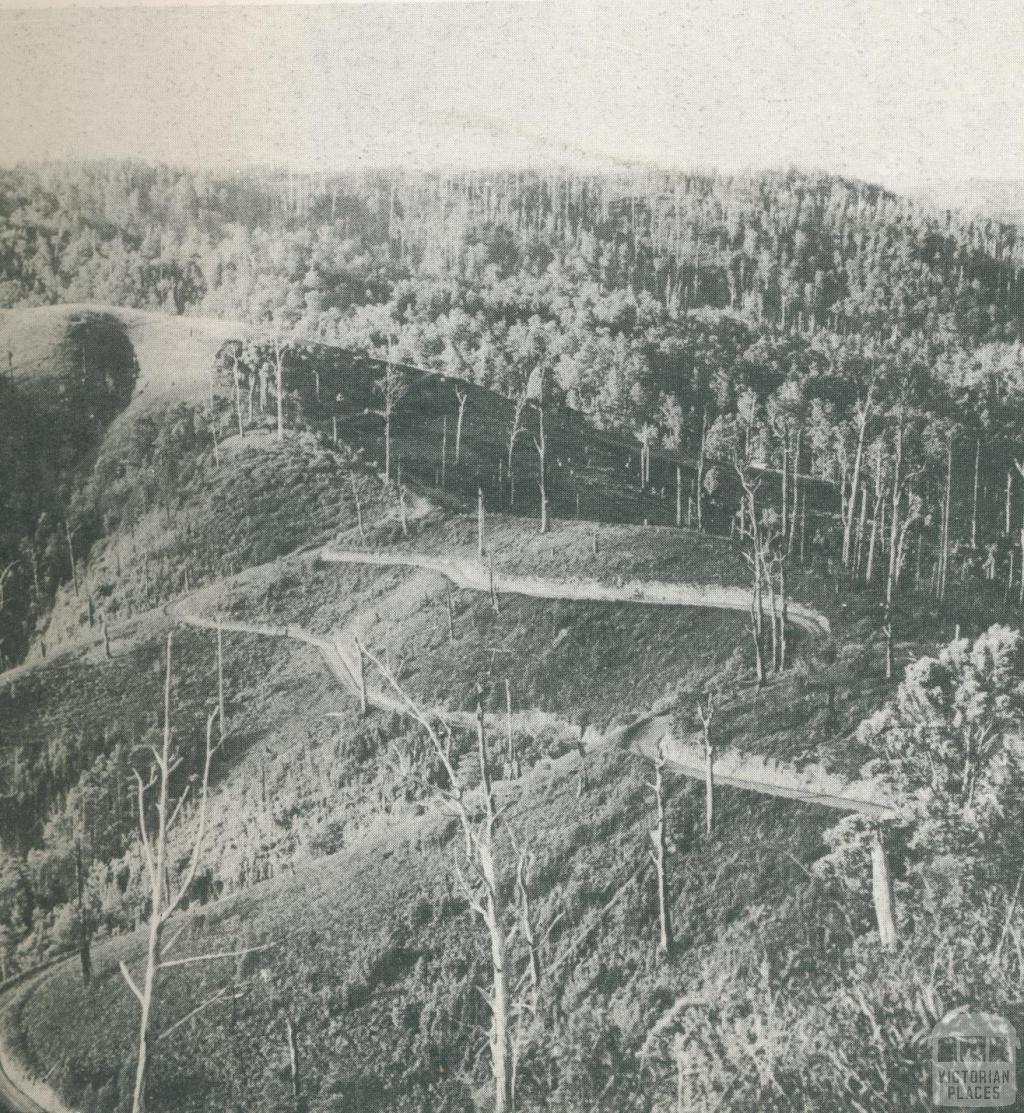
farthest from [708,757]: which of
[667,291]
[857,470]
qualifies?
[667,291]

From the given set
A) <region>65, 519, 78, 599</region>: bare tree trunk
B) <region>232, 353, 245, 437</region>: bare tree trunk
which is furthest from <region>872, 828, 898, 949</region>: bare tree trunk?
<region>65, 519, 78, 599</region>: bare tree trunk

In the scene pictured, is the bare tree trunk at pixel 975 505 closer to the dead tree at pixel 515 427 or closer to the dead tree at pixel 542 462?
the dead tree at pixel 542 462

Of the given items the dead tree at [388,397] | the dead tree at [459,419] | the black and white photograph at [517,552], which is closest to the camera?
the black and white photograph at [517,552]

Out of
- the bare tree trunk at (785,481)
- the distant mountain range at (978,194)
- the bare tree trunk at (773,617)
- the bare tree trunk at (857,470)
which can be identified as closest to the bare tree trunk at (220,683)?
the bare tree trunk at (773,617)

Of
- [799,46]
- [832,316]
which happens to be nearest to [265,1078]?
[832,316]

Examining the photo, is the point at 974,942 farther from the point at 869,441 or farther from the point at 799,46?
the point at 799,46

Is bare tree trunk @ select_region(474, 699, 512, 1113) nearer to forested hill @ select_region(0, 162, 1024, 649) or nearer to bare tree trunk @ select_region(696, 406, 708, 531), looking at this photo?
bare tree trunk @ select_region(696, 406, 708, 531)
